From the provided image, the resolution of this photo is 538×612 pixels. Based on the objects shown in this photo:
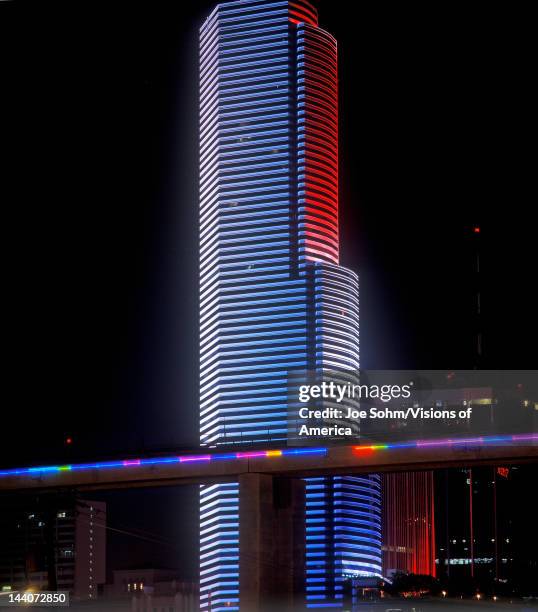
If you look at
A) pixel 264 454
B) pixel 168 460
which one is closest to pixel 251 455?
pixel 264 454

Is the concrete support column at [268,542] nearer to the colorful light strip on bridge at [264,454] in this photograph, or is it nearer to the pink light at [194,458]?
the colorful light strip on bridge at [264,454]

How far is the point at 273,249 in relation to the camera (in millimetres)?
142875

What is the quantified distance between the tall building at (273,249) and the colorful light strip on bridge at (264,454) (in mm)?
57277

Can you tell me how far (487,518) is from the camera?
184 m

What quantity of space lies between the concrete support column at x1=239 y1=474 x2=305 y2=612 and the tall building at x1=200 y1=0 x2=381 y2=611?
6182 centimetres

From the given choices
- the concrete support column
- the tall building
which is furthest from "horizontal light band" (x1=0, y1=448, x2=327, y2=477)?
the tall building

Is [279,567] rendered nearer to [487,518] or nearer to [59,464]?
[59,464]

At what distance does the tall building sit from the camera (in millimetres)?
136375

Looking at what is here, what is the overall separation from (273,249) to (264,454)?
74.8m

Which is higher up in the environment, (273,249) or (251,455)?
(273,249)

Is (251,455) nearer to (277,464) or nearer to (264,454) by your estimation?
(264,454)

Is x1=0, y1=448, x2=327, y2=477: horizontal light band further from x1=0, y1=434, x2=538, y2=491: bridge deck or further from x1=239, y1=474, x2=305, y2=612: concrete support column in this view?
x1=239, y1=474, x2=305, y2=612: concrete support column

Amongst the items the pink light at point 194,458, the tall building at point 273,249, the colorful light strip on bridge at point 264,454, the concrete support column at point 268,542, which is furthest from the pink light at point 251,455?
the tall building at point 273,249

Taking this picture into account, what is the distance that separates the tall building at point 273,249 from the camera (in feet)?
447
